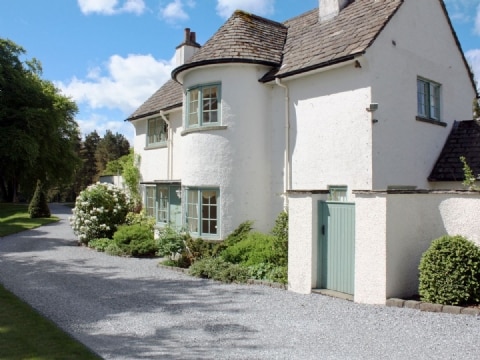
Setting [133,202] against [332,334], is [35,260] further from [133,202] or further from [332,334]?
[332,334]

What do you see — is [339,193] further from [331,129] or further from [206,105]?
[206,105]

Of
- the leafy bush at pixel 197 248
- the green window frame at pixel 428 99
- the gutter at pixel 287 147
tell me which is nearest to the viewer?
the leafy bush at pixel 197 248

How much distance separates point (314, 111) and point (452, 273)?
655 cm

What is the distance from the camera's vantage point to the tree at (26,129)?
3153 centimetres

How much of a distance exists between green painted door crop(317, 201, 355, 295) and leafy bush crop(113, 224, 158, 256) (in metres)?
7.87

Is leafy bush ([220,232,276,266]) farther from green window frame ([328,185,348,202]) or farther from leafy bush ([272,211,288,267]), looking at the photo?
green window frame ([328,185,348,202])

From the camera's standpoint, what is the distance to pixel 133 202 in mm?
21203

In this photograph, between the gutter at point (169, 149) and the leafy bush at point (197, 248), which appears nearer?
the leafy bush at point (197, 248)

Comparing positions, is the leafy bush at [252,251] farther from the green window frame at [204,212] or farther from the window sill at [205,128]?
the window sill at [205,128]

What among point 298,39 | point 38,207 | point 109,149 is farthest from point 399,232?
point 109,149

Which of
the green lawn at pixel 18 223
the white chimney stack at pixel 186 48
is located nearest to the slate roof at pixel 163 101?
the white chimney stack at pixel 186 48

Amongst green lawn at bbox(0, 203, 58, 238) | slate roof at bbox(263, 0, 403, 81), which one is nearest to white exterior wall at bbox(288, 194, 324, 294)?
slate roof at bbox(263, 0, 403, 81)

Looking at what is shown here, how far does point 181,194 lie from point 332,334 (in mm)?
9524

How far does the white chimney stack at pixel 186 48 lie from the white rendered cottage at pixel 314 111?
5.51m
